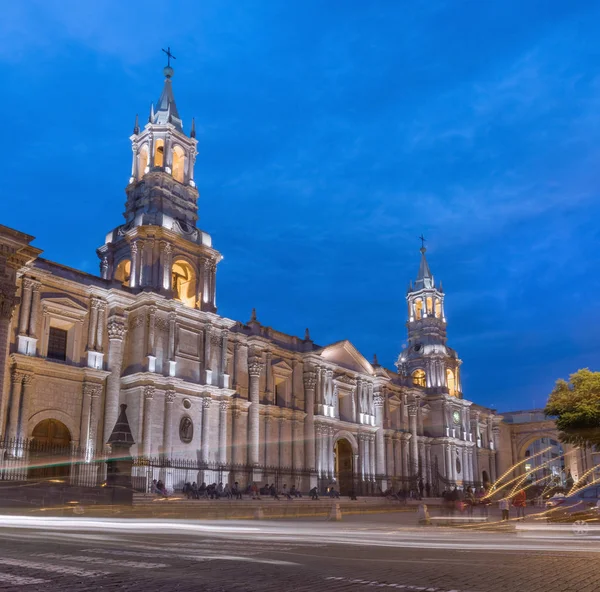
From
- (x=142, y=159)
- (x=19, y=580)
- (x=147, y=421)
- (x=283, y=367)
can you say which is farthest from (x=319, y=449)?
(x=19, y=580)

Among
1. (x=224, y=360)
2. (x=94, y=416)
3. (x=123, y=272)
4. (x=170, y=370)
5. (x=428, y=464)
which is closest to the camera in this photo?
(x=94, y=416)

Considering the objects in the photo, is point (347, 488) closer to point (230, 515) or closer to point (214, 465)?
point (214, 465)

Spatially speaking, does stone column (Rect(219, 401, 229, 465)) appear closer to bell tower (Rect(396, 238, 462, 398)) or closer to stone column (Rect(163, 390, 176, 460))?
stone column (Rect(163, 390, 176, 460))

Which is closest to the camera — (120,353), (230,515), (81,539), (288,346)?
(81,539)

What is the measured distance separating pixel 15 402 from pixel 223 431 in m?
12.9

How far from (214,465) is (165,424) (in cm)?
364

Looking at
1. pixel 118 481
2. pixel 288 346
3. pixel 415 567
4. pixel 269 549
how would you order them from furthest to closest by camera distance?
pixel 288 346, pixel 118 481, pixel 269 549, pixel 415 567

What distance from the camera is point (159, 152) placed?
43.4 metres

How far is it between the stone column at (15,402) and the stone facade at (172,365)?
0.16 ft

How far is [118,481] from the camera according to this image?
2402 centimetres

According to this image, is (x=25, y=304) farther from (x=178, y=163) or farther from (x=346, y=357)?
(x=346, y=357)

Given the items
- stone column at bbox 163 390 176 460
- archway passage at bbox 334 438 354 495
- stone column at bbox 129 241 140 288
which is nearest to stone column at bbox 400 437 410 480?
archway passage at bbox 334 438 354 495

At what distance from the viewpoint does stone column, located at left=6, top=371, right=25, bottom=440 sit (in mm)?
29594

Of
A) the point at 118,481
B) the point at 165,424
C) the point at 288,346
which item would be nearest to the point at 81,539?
the point at 118,481
